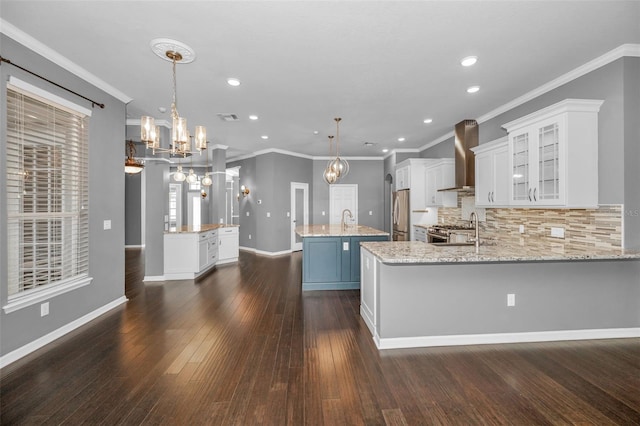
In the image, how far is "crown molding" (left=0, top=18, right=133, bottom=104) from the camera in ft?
8.07

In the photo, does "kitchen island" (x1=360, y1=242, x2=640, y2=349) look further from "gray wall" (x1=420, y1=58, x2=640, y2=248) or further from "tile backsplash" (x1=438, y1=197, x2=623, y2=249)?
"gray wall" (x1=420, y1=58, x2=640, y2=248)

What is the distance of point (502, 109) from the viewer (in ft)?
14.4

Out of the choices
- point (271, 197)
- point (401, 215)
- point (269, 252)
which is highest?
point (271, 197)

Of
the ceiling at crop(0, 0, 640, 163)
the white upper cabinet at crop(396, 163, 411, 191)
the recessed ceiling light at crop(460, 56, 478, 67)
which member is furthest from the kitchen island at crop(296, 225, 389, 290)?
the recessed ceiling light at crop(460, 56, 478, 67)

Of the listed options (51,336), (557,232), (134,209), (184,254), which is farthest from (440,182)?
(134,209)

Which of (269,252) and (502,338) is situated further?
(269,252)

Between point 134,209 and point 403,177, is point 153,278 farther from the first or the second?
point 403,177

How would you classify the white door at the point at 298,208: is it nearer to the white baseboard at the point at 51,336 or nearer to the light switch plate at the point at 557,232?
the white baseboard at the point at 51,336

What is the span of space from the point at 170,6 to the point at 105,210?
2.73 meters

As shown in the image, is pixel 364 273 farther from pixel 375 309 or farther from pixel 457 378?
pixel 457 378

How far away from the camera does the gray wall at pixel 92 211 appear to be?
97.0 inches

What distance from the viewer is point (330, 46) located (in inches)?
107

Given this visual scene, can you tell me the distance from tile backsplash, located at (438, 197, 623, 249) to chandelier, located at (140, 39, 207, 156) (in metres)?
4.20

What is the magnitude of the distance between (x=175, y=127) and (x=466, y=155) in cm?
474
